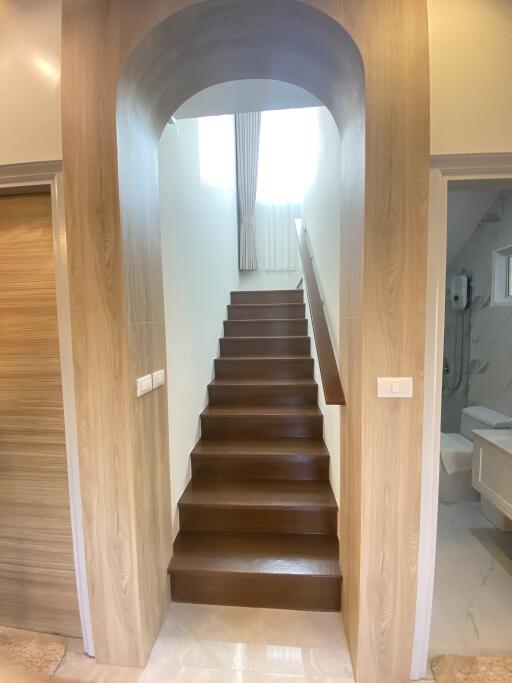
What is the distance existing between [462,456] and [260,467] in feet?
5.25

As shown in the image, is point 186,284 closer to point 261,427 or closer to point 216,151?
point 261,427

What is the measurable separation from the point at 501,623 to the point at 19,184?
3.00 m

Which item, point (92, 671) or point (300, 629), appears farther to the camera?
point (300, 629)

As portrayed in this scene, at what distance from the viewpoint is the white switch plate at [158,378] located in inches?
58.4

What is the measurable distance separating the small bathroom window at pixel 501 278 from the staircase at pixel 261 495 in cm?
161

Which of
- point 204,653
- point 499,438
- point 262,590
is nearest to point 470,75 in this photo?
point 499,438

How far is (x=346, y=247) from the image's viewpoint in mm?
1429

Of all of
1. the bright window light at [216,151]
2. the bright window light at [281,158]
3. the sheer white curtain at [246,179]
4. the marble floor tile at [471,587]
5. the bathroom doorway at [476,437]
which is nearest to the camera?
the marble floor tile at [471,587]

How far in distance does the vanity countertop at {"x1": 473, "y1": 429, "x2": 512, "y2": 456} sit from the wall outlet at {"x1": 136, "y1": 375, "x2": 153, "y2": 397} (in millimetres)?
1998

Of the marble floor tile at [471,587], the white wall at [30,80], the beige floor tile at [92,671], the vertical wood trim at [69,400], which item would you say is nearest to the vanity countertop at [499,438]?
the marble floor tile at [471,587]

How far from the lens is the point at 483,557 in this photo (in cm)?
202

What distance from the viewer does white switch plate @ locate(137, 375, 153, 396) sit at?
1329mm

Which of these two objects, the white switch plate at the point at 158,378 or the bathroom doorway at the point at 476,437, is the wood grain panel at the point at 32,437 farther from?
the bathroom doorway at the point at 476,437

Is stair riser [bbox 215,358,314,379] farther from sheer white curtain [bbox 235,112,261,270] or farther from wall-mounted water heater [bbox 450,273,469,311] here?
sheer white curtain [bbox 235,112,261,270]
